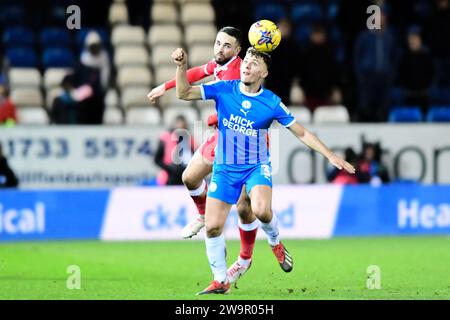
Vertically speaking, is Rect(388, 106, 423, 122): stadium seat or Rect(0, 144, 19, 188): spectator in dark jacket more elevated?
Rect(388, 106, 423, 122): stadium seat

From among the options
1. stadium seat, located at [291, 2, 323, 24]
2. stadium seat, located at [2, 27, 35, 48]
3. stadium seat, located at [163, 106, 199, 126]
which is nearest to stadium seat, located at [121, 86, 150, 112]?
stadium seat, located at [163, 106, 199, 126]

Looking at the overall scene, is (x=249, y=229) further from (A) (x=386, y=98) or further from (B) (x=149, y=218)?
(A) (x=386, y=98)

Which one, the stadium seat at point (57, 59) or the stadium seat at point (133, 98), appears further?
the stadium seat at point (57, 59)

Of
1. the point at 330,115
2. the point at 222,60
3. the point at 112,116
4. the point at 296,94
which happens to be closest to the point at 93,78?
the point at 112,116

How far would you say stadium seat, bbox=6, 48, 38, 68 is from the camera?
21422mm

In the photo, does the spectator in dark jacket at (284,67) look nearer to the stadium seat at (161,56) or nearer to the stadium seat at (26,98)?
the stadium seat at (161,56)

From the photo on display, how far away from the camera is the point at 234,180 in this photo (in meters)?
11.9

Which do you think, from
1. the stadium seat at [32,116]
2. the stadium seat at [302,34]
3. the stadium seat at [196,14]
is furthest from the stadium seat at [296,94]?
the stadium seat at [32,116]

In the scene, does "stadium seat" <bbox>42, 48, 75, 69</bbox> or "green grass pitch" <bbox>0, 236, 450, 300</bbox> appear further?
"stadium seat" <bbox>42, 48, 75, 69</bbox>

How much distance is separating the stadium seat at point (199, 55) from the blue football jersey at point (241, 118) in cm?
945

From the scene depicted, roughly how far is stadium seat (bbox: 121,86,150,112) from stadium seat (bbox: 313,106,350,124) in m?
2.88

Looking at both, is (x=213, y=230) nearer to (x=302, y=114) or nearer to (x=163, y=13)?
(x=302, y=114)

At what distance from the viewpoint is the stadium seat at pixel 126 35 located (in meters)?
21.9

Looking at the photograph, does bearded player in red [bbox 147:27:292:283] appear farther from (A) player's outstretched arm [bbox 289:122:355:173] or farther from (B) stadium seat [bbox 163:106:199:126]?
(B) stadium seat [bbox 163:106:199:126]
